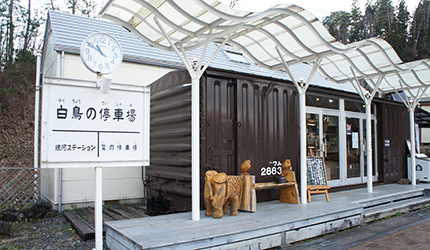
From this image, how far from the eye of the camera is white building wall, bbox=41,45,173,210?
266 inches

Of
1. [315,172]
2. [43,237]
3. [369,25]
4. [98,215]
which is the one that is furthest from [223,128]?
[369,25]

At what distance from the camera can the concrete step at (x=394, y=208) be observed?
603cm

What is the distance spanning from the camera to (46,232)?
206 inches

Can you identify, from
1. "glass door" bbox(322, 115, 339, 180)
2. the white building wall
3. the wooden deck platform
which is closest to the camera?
the wooden deck platform

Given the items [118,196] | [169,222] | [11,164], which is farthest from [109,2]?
[11,164]

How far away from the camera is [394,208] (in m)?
6.58

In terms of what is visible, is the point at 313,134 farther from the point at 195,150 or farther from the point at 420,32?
the point at 420,32

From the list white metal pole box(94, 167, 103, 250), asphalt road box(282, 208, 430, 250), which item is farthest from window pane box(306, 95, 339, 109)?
white metal pole box(94, 167, 103, 250)

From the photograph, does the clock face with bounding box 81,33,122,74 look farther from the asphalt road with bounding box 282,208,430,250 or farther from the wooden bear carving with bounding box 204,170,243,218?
the asphalt road with bounding box 282,208,430,250

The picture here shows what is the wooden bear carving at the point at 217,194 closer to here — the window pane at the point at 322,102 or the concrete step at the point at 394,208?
the concrete step at the point at 394,208

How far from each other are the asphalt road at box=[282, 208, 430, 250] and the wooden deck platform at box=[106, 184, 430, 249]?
0.15 m

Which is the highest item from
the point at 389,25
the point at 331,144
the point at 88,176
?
the point at 389,25

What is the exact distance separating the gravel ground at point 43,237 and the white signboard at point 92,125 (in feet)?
5.51

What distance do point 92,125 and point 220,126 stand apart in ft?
7.95
